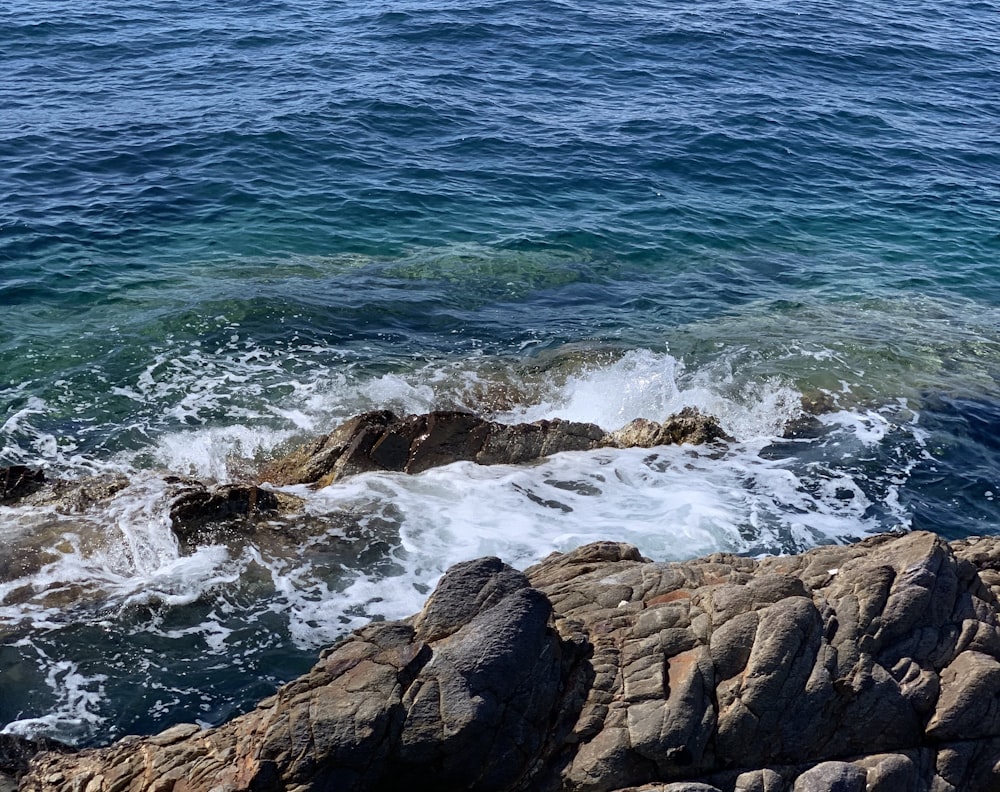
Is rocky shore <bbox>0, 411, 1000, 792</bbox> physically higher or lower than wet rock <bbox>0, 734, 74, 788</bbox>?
higher

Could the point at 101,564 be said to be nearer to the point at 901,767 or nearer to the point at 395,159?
the point at 901,767

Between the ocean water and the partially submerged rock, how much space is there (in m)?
0.39

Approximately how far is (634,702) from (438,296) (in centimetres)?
1527

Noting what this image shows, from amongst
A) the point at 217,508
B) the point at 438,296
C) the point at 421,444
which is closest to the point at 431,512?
the point at 421,444

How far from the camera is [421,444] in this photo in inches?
663

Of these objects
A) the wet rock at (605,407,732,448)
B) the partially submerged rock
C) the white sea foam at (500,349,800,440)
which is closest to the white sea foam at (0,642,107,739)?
the partially submerged rock

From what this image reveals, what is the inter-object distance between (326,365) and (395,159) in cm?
1239

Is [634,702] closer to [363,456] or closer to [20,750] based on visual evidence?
[20,750]

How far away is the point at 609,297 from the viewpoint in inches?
971

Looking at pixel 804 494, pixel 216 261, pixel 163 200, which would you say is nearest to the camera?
pixel 804 494

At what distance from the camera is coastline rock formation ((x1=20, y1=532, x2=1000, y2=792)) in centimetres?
931

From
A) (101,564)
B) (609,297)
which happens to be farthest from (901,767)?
(609,297)

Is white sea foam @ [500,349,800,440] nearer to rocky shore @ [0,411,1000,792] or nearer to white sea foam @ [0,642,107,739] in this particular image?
rocky shore @ [0,411,1000,792]

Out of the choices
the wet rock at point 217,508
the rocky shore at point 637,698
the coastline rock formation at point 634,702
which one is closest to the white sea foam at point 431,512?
the wet rock at point 217,508
